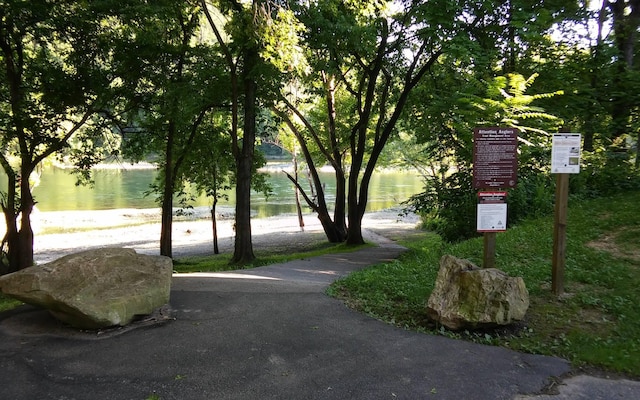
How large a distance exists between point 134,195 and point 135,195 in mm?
127

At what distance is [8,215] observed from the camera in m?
10.4

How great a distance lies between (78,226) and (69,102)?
Answer: 22553 millimetres

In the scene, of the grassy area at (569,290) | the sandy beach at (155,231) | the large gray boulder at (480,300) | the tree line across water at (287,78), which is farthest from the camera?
the sandy beach at (155,231)

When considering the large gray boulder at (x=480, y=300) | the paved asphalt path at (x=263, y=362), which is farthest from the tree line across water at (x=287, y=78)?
the paved asphalt path at (x=263, y=362)

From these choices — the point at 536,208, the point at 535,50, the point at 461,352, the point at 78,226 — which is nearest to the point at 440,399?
the point at 461,352

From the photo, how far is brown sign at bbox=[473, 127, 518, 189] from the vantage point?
219 inches

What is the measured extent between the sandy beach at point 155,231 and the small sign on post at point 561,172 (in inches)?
526

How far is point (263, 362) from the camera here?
4320 millimetres

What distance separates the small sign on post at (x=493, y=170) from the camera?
5559mm

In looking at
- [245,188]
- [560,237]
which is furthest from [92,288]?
[245,188]

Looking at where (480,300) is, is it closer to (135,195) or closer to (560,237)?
(560,237)

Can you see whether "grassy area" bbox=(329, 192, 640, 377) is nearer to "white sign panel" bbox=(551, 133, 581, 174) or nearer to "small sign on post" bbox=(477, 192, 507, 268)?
"small sign on post" bbox=(477, 192, 507, 268)

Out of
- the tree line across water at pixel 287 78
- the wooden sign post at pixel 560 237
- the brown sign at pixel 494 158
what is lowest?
the wooden sign post at pixel 560 237

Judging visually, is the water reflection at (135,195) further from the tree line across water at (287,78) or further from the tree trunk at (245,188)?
the tree trunk at (245,188)
